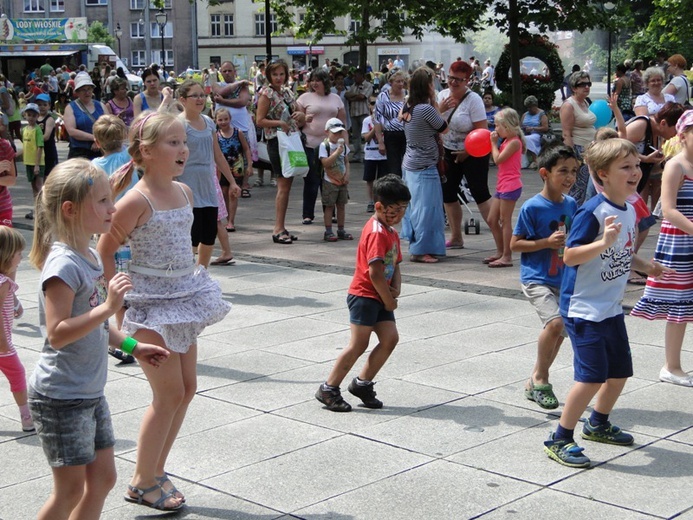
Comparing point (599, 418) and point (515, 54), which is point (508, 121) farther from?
point (515, 54)

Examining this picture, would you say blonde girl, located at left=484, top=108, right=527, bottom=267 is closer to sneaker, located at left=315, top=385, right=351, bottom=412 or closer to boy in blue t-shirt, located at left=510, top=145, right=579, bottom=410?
boy in blue t-shirt, located at left=510, top=145, right=579, bottom=410

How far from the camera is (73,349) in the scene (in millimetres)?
3764

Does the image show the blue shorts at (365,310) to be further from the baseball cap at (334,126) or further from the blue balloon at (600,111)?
the blue balloon at (600,111)

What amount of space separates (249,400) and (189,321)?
69.4 inches

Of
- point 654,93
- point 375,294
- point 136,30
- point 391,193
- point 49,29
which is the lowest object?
point 375,294

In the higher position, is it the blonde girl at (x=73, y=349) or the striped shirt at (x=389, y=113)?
the striped shirt at (x=389, y=113)

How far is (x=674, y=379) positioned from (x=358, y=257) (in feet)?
6.94

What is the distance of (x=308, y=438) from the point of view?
555 cm

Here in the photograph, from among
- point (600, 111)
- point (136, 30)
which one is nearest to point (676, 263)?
point (600, 111)

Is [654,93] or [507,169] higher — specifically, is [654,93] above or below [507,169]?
above

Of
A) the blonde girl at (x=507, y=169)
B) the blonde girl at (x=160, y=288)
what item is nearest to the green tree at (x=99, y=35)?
the blonde girl at (x=507, y=169)

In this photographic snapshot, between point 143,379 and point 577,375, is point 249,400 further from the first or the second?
point 577,375

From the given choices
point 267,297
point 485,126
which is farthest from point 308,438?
point 485,126

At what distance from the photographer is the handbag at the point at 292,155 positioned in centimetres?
1217
